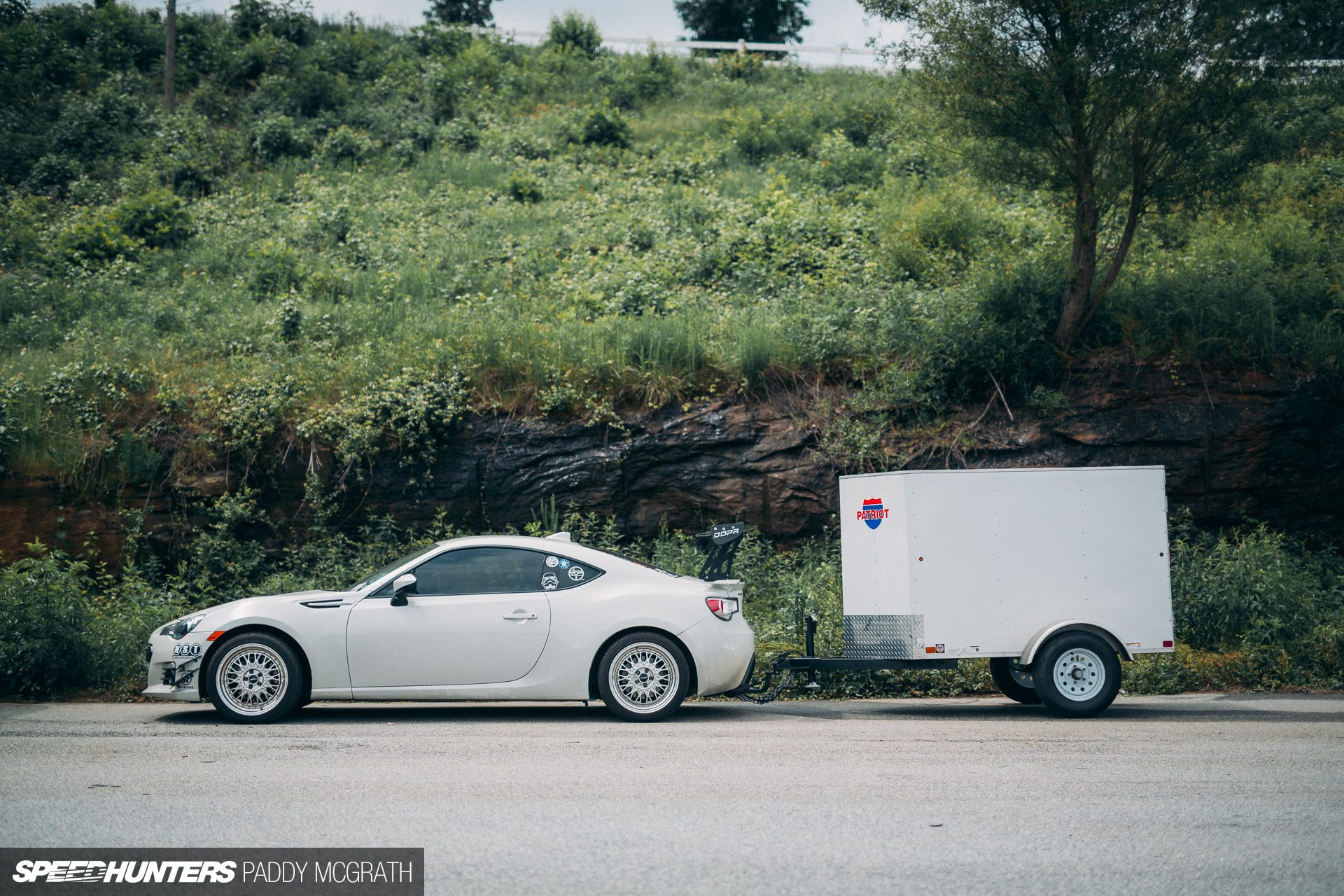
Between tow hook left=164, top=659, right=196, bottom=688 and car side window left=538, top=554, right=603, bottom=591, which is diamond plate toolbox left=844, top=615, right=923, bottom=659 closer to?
car side window left=538, top=554, right=603, bottom=591

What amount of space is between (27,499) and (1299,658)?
646 inches

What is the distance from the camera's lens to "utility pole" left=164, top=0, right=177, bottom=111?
28.5 m

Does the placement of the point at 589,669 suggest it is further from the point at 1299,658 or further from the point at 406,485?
the point at 1299,658

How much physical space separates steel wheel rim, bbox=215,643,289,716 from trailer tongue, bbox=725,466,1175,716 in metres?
4.09

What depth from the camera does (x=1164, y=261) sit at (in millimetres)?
18406

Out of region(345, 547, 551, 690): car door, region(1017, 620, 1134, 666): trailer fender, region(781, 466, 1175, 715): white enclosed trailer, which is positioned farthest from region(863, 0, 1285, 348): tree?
region(345, 547, 551, 690): car door

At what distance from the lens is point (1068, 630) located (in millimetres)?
9336

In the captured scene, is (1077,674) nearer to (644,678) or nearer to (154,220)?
(644,678)

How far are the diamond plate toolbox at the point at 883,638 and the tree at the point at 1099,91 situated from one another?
844 cm

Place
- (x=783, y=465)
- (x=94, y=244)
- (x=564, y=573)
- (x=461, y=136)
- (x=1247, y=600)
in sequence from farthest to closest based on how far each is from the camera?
(x=461, y=136) < (x=94, y=244) < (x=783, y=465) < (x=1247, y=600) < (x=564, y=573)

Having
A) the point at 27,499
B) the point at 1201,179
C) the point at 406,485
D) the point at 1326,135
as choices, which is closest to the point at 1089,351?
the point at 1201,179

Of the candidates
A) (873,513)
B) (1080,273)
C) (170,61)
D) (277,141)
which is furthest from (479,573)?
(170,61)

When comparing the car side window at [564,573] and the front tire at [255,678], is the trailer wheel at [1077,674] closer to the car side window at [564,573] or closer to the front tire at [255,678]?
the car side window at [564,573]

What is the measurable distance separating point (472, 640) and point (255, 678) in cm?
184
